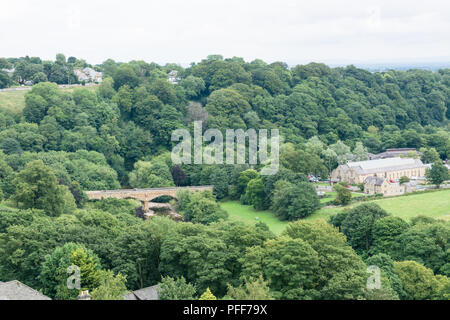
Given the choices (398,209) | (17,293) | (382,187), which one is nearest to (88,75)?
(382,187)

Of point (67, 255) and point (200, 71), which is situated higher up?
point (200, 71)

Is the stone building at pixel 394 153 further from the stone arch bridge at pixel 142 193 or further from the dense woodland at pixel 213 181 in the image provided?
the stone arch bridge at pixel 142 193

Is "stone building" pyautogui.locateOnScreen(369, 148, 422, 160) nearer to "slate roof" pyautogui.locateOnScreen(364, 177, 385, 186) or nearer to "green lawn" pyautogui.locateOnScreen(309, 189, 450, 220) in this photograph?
"slate roof" pyautogui.locateOnScreen(364, 177, 385, 186)

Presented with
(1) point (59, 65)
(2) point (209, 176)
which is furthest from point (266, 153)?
(1) point (59, 65)

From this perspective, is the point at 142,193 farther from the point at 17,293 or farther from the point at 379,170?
the point at 17,293

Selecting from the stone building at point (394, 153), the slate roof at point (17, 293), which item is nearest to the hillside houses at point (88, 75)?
the stone building at point (394, 153)

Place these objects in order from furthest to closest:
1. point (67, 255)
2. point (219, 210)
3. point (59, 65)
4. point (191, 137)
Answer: point (59, 65)
point (191, 137)
point (219, 210)
point (67, 255)

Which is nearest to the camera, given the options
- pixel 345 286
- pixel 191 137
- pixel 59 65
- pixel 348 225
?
pixel 345 286

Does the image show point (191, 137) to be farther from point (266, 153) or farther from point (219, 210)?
point (219, 210)
